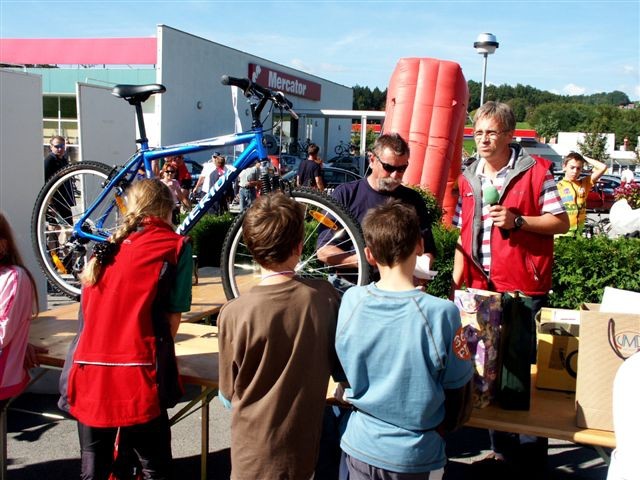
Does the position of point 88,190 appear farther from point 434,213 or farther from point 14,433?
point 434,213

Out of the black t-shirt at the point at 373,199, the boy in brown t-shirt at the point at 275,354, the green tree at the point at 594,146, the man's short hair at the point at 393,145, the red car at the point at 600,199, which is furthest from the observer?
the green tree at the point at 594,146

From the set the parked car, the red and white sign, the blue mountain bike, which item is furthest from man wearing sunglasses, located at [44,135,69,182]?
the parked car

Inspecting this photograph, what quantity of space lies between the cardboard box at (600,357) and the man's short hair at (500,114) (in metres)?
1.14

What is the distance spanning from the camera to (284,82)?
35.4 m

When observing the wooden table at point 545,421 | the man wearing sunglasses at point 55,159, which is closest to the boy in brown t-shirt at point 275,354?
the wooden table at point 545,421

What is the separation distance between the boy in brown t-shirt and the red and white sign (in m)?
28.2

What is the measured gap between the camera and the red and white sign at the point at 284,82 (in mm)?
32031

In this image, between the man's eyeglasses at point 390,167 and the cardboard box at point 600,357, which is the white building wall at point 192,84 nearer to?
the man's eyeglasses at point 390,167

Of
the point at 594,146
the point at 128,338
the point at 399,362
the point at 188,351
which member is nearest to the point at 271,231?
the point at 399,362

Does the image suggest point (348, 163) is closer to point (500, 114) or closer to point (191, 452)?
point (191, 452)

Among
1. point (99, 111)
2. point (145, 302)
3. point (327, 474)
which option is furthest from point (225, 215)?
point (145, 302)

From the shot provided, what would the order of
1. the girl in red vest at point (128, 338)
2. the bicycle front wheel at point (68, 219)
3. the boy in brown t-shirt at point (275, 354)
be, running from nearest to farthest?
the boy in brown t-shirt at point (275, 354) → the girl in red vest at point (128, 338) → the bicycle front wheel at point (68, 219)

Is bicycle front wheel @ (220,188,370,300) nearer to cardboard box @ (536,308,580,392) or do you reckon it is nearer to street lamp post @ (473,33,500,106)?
cardboard box @ (536,308,580,392)

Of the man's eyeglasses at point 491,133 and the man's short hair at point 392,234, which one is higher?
the man's eyeglasses at point 491,133
